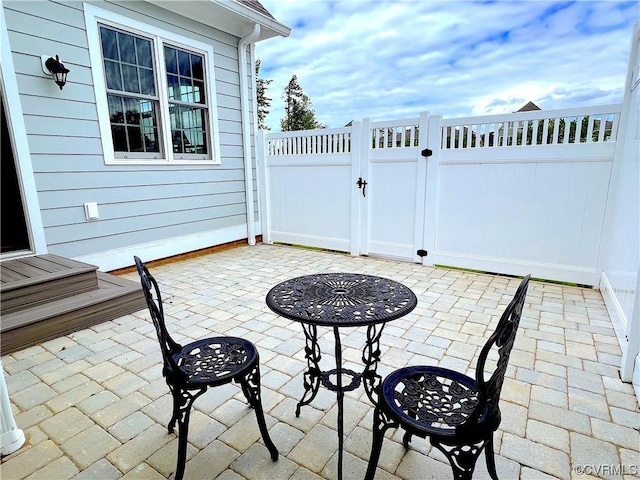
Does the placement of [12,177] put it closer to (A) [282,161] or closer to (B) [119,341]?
(B) [119,341]

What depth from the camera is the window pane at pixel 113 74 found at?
155 inches

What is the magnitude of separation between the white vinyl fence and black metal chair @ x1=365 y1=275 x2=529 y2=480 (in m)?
3.08

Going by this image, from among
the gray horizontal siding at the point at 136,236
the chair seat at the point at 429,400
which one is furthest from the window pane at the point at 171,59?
the chair seat at the point at 429,400

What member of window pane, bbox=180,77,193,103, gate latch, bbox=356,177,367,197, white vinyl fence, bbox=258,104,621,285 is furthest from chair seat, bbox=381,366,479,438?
window pane, bbox=180,77,193,103

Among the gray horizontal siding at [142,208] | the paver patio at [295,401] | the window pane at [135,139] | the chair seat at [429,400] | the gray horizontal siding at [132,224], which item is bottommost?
the paver patio at [295,401]

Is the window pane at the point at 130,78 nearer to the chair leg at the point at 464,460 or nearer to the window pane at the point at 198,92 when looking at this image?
the window pane at the point at 198,92

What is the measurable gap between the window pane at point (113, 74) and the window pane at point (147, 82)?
258 mm

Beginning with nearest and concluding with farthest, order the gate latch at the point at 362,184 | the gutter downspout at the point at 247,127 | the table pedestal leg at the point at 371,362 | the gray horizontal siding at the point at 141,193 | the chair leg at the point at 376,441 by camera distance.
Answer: the chair leg at the point at 376,441 < the table pedestal leg at the point at 371,362 < the gray horizontal siding at the point at 141,193 < the gate latch at the point at 362,184 < the gutter downspout at the point at 247,127

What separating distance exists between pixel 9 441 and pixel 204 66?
4833 mm

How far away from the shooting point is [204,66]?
4.95 m

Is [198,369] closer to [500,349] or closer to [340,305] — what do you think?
[340,305]

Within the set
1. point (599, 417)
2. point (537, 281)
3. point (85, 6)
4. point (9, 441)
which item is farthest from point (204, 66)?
point (599, 417)

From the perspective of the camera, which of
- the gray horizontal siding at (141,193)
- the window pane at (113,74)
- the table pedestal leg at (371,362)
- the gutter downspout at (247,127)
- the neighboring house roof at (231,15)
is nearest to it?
the table pedestal leg at (371,362)

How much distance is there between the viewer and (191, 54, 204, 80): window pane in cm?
486
